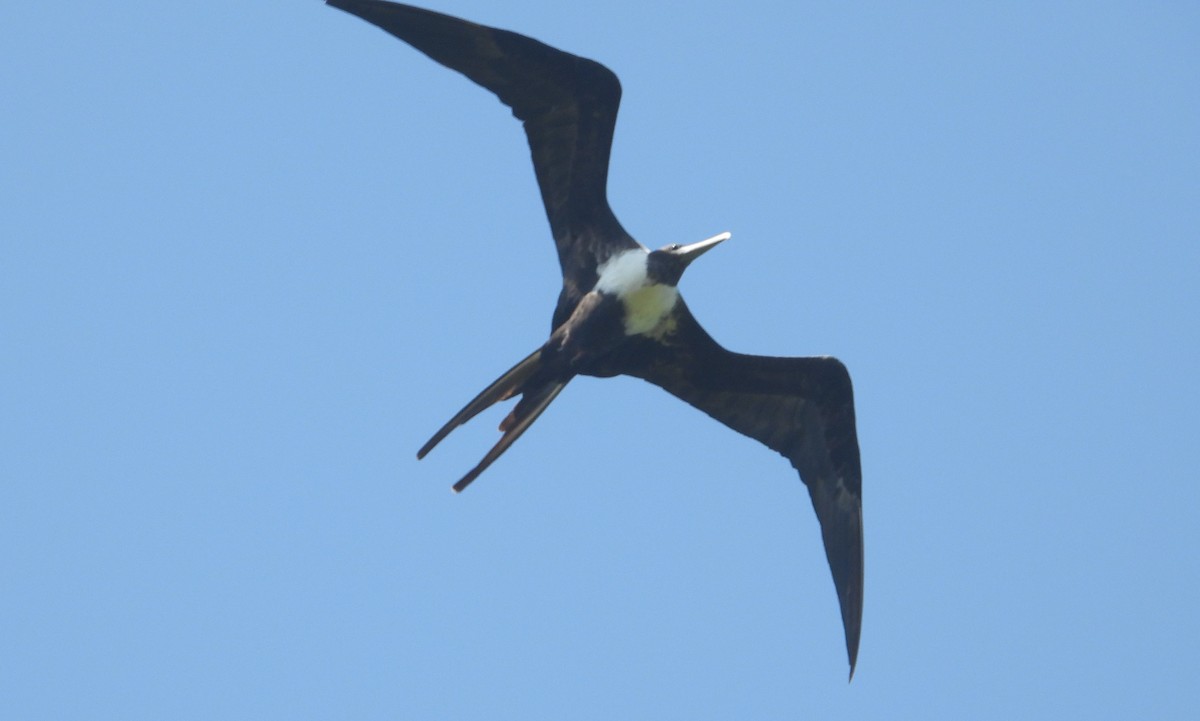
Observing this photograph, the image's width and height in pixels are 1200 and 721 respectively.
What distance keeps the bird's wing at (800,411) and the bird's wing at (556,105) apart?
1.95ft

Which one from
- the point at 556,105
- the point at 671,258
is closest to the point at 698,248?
the point at 671,258

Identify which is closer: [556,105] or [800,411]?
[556,105]

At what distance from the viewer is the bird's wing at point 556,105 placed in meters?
8.64

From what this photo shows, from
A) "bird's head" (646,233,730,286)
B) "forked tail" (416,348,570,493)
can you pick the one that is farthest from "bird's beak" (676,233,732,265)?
"forked tail" (416,348,570,493)

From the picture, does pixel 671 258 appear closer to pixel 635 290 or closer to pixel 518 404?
pixel 635 290

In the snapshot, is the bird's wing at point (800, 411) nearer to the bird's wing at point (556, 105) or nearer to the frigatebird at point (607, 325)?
the frigatebird at point (607, 325)

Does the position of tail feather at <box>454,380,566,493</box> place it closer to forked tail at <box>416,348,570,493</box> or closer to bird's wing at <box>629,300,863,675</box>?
forked tail at <box>416,348,570,493</box>

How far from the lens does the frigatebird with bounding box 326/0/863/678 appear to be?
28.5ft

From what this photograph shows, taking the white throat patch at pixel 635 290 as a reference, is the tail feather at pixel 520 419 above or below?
below

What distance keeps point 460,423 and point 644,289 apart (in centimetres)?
100

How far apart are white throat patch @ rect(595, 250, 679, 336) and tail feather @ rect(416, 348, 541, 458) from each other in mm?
425

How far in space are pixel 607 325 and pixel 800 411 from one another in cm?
120

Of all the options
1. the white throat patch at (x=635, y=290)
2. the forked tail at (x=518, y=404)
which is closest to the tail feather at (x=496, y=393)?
the forked tail at (x=518, y=404)

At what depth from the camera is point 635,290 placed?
8.80 m
